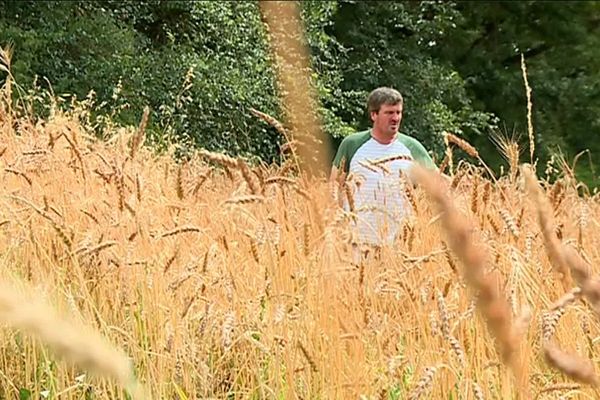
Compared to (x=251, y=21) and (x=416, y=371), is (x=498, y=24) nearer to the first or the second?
(x=251, y=21)

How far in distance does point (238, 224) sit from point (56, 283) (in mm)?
534

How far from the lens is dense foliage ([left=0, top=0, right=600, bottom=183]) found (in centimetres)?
1179

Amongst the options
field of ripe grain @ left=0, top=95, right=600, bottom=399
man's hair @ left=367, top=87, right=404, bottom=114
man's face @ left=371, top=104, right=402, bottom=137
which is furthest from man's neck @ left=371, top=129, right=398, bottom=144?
field of ripe grain @ left=0, top=95, right=600, bottom=399

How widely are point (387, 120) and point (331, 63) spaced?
1066 centimetres

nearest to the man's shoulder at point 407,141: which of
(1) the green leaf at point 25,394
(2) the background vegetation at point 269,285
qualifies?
(2) the background vegetation at point 269,285

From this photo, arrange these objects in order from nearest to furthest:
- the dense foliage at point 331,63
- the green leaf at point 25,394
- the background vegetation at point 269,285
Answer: the background vegetation at point 269,285, the green leaf at point 25,394, the dense foliage at point 331,63

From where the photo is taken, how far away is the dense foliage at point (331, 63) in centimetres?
1179

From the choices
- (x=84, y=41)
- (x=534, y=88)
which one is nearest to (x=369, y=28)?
(x=534, y=88)

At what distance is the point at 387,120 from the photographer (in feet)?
16.2

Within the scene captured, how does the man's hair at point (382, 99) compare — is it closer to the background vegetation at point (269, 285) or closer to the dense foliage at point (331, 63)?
the dense foliage at point (331, 63)

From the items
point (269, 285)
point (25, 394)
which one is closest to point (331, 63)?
point (269, 285)

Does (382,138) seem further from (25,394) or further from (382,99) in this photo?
(25,394)

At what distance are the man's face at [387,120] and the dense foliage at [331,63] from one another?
837mm

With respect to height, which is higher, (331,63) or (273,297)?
(331,63)
